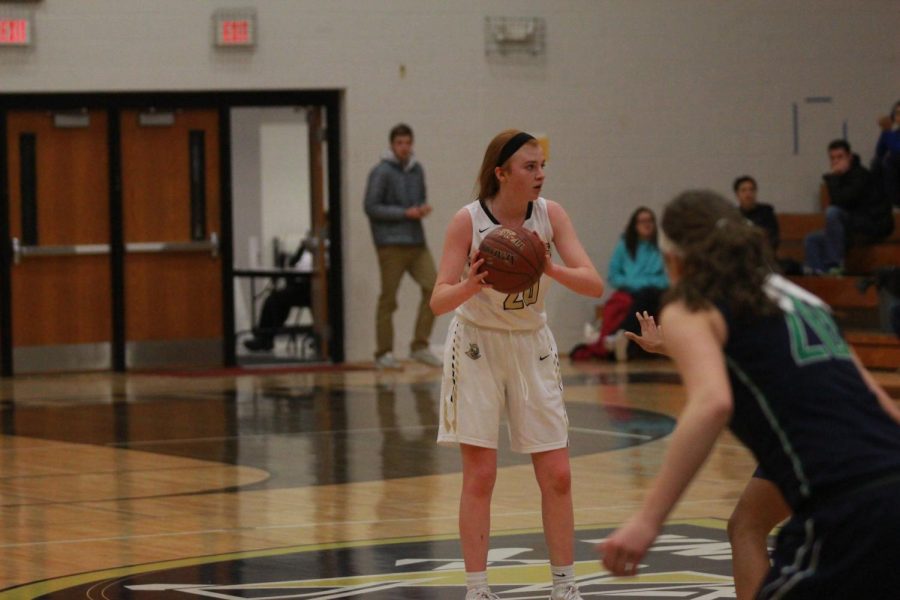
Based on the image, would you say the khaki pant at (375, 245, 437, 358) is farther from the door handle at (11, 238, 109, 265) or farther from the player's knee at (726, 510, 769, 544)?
the player's knee at (726, 510, 769, 544)

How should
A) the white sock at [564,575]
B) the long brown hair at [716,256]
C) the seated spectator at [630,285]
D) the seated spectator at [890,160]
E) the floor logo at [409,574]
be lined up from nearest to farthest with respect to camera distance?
1. the long brown hair at [716,256]
2. the white sock at [564,575]
3. the floor logo at [409,574]
4. the seated spectator at [890,160]
5. the seated spectator at [630,285]

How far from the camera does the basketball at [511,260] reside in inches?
203

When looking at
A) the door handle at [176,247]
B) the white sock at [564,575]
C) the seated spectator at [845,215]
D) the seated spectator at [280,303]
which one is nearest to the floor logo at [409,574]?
the white sock at [564,575]

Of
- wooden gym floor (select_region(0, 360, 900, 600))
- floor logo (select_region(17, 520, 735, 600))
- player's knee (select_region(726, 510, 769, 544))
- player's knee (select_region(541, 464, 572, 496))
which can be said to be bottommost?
wooden gym floor (select_region(0, 360, 900, 600))

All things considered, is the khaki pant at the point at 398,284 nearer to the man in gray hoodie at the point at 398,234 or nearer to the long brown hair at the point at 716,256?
the man in gray hoodie at the point at 398,234

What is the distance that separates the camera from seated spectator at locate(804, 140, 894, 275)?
1462 centimetres

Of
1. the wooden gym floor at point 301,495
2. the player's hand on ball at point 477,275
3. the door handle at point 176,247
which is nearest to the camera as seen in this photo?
the player's hand on ball at point 477,275

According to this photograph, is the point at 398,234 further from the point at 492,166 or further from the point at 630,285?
the point at 492,166

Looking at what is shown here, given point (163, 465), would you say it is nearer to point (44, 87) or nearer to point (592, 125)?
point (44, 87)

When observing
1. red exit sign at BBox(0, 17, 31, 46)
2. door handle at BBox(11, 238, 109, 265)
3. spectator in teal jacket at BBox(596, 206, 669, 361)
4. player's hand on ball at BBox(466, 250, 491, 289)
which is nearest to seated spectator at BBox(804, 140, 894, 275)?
spectator in teal jacket at BBox(596, 206, 669, 361)

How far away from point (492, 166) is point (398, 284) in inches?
369

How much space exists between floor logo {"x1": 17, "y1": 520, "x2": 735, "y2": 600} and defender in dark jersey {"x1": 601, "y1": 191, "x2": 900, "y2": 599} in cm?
233

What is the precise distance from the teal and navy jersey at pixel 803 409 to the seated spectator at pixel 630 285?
39.3 feet

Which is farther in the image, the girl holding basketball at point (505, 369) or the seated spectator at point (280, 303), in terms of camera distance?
the seated spectator at point (280, 303)
